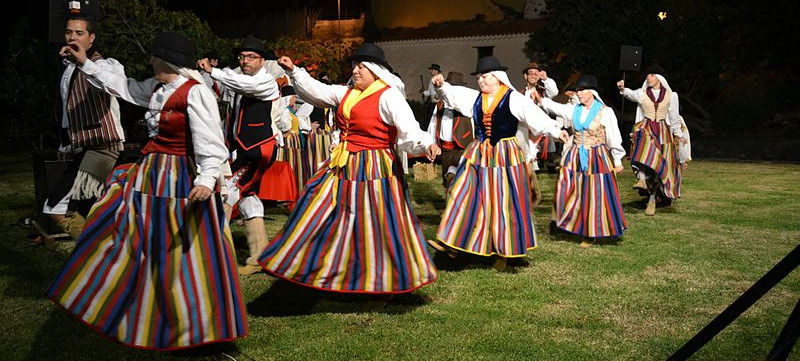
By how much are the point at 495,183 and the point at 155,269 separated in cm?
291

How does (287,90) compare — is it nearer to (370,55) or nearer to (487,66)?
(487,66)

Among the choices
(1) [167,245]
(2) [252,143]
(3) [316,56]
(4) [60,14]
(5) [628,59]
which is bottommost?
(1) [167,245]

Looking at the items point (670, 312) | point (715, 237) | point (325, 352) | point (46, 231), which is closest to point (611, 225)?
point (715, 237)

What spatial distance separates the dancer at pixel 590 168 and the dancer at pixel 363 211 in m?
2.71

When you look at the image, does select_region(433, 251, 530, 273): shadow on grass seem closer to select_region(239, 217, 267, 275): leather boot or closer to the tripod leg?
select_region(239, 217, 267, 275): leather boot

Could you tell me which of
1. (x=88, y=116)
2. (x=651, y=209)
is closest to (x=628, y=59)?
(x=651, y=209)

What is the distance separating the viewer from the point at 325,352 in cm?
385

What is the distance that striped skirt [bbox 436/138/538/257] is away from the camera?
221 inches

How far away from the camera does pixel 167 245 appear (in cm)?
351

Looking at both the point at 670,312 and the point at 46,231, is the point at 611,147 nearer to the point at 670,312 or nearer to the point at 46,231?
the point at 670,312

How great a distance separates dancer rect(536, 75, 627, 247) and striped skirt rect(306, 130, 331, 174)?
3377mm

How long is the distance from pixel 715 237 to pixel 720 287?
203 cm

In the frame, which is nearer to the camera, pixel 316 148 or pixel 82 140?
pixel 82 140

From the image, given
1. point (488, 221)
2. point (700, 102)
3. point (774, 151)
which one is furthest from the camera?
point (700, 102)
